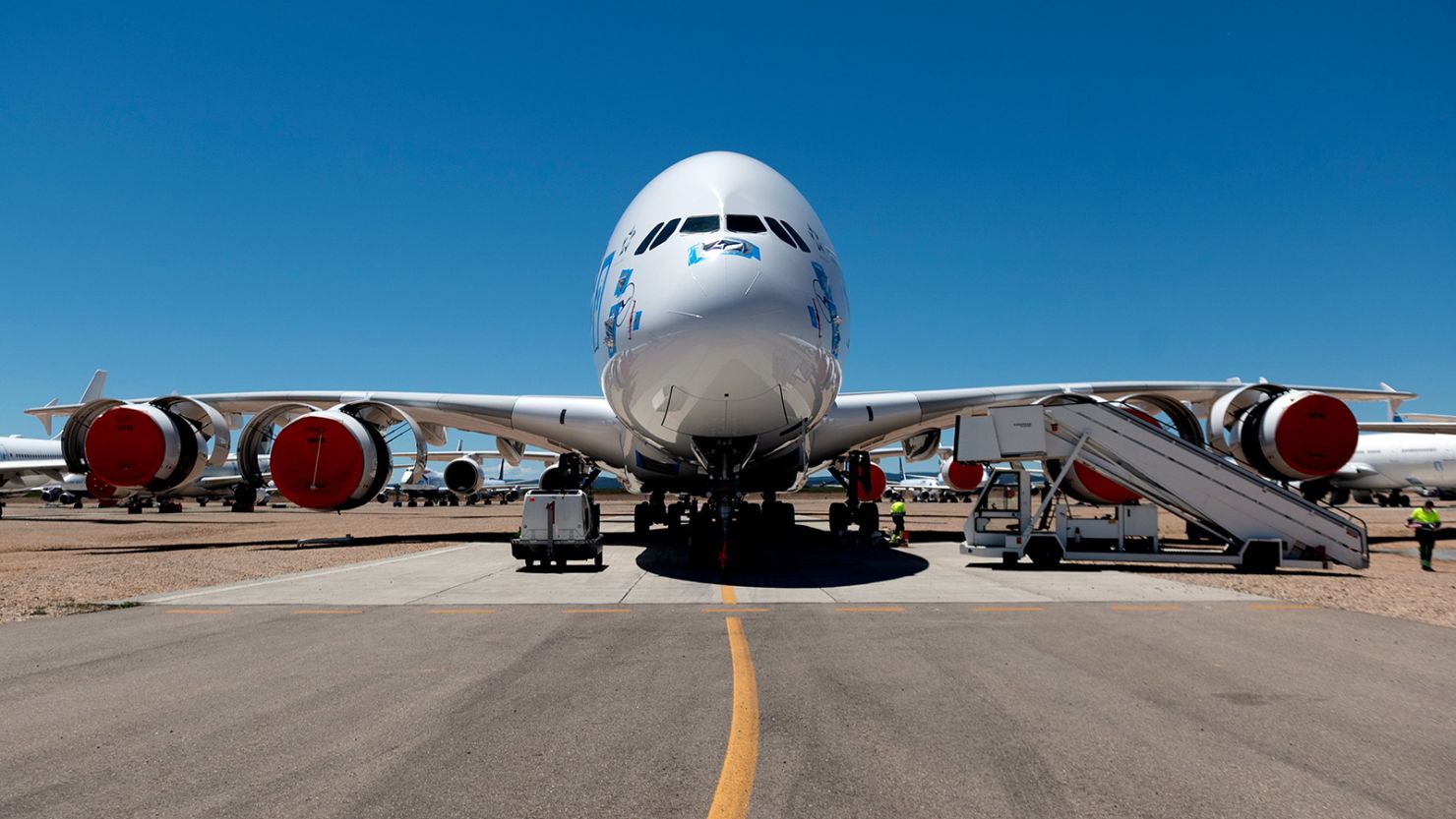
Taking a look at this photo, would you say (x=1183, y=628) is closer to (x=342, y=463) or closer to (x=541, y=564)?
(x=541, y=564)

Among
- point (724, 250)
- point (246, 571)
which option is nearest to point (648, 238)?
point (724, 250)

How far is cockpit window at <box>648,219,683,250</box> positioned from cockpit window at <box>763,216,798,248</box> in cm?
103

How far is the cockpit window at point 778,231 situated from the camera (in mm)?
9148

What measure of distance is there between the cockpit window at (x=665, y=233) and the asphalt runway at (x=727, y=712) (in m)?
3.99

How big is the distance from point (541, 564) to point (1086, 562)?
27.3 feet

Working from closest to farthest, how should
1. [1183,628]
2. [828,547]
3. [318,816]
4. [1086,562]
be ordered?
[318,816] < [1183,628] < [1086,562] < [828,547]

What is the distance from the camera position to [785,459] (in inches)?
515

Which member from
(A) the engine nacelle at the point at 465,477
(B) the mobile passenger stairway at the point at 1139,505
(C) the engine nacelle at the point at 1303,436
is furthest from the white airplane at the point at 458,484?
(C) the engine nacelle at the point at 1303,436

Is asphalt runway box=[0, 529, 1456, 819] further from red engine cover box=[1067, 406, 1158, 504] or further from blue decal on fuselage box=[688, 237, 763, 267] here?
red engine cover box=[1067, 406, 1158, 504]

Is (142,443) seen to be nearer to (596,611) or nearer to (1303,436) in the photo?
(596,611)

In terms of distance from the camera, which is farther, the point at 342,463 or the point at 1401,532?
the point at 1401,532

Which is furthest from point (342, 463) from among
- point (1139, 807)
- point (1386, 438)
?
point (1386, 438)

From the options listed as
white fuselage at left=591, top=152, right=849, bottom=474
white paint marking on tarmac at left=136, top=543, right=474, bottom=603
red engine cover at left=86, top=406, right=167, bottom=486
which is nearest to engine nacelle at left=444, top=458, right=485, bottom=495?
white paint marking on tarmac at left=136, top=543, right=474, bottom=603

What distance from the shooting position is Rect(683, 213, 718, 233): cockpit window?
9016 mm
